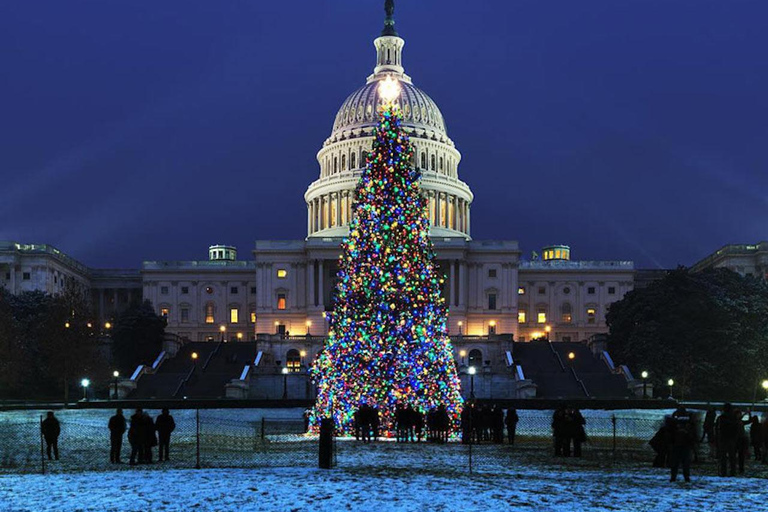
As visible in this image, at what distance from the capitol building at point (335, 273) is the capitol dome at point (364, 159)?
19cm

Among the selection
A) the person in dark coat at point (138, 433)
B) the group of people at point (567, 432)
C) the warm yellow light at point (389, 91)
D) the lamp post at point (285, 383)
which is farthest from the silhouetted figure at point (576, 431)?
the lamp post at point (285, 383)

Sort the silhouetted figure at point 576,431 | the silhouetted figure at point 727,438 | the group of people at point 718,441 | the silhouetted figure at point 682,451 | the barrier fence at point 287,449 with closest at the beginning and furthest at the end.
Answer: the silhouetted figure at point 682,451 → the group of people at point 718,441 → the silhouetted figure at point 727,438 → the barrier fence at point 287,449 → the silhouetted figure at point 576,431

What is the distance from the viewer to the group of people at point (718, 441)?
72.7 feet

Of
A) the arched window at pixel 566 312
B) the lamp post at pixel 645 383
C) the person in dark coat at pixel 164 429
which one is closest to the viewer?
the person in dark coat at pixel 164 429

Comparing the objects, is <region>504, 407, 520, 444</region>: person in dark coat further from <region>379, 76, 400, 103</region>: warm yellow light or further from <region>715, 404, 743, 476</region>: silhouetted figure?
<region>379, 76, 400, 103</region>: warm yellow light

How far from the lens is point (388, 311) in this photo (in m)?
33.8

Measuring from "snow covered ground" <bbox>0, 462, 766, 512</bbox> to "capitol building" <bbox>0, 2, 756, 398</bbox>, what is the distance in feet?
232

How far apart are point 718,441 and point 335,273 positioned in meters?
93.0

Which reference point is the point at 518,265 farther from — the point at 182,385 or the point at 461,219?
the point at 182,385

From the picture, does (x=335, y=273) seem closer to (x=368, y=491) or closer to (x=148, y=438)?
(x=148, y=438)

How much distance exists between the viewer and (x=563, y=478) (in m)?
22.5

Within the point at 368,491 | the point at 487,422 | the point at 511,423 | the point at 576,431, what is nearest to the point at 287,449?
the point at 487,422

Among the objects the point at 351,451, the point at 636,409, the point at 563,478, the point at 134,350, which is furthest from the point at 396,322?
the point at 134,350

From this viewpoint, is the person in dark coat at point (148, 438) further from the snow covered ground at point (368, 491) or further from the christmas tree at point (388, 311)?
the christmas tree at point (388, 311)
